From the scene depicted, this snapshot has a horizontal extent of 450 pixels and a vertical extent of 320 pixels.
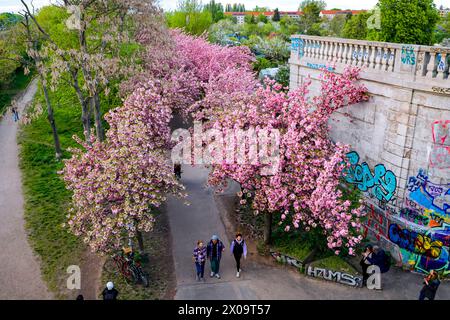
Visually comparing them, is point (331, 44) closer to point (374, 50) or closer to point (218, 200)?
→ point (374, 50)

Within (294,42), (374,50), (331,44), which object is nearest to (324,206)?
(374,50)

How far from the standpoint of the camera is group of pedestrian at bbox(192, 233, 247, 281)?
42.4 feet

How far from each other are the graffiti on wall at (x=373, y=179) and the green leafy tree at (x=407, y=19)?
1064 centimetres

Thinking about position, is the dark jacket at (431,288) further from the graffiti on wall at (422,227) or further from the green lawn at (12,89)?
the green lawn at (12,89)

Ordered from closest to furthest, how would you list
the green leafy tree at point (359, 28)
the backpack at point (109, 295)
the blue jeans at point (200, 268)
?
the backpack at point (109, 295) → the blue jeans at point (200, 268) → the green leafy tree at point (359, 28)

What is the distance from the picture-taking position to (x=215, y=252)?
13148mm

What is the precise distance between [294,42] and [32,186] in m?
14.2

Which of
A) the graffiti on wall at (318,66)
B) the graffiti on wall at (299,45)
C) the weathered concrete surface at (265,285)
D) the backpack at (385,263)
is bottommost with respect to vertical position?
the weathered concrete surface at (265,285)

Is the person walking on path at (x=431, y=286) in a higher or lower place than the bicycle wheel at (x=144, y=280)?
higher

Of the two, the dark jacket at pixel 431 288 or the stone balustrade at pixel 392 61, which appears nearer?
the dark jacket at pixel 431 288

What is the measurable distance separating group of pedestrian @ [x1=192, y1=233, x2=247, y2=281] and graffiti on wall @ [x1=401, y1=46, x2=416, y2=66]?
25.0 ft

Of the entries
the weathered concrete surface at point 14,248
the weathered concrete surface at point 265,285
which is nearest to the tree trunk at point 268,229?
the weathered concrete surface at point 265,285

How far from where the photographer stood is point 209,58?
1292 inches

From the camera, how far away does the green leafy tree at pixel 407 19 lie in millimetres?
22391
